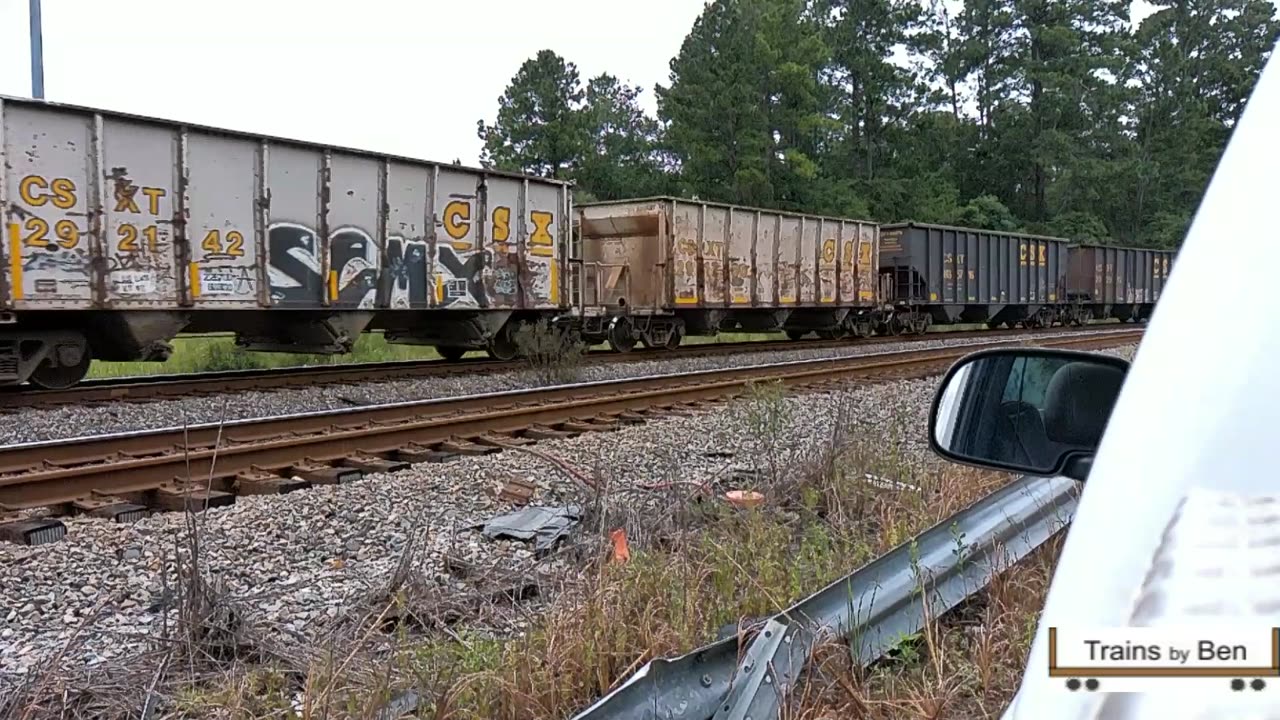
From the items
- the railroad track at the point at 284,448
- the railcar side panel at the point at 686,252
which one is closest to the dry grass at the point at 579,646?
the railroad track at the point at 284,448

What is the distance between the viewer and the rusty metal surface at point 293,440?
18.5 ft

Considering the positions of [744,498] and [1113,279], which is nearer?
[744,498]

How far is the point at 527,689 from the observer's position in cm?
278

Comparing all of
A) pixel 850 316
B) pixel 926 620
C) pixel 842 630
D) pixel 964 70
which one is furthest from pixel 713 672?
pixel 964 70

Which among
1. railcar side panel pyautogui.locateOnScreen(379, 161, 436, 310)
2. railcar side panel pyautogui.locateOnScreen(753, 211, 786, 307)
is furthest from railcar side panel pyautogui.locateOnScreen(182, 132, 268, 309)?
railcar side panel pyautogui.locateOnScreen(753, 211, 786, 307)

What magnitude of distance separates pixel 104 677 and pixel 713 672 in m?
2.07

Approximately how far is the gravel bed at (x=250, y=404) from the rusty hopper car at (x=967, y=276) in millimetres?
11903

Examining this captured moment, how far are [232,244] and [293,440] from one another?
16.6 feet

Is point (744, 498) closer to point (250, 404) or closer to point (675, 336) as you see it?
point (250, 404)

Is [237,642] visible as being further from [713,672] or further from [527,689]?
[713,672]

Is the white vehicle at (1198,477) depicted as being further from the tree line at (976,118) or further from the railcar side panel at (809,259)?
the tree line at (976,118)

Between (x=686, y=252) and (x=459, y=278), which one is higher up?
(x=686, y=252)

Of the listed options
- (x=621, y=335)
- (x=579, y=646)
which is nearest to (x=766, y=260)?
(x=621, y=335)

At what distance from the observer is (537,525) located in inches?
191
